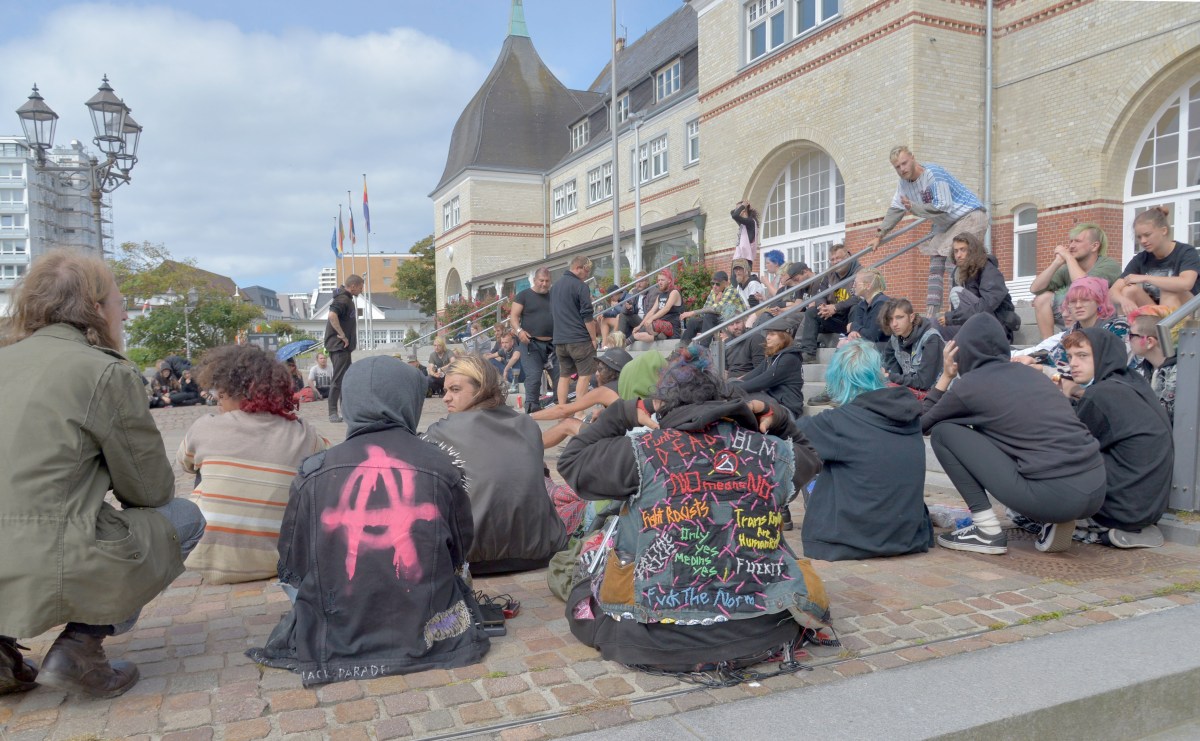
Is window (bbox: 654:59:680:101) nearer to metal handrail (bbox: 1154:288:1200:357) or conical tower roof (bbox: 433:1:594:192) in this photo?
conical tower roof (bbox: 433:1:594:192)

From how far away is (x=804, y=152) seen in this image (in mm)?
17859

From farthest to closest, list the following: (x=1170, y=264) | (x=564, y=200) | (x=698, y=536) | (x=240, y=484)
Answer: (x=564, y=200) < (x=1170, y=264) < (x=240, y=484) < (x=698, y=536)

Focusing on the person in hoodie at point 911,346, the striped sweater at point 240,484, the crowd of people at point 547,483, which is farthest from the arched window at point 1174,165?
the striped sweater at point 240,484

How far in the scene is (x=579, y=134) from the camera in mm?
36406

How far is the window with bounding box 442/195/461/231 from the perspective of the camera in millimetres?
39906

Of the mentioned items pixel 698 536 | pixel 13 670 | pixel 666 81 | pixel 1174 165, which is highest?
pixel 666 81

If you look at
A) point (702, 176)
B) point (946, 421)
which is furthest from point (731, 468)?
point (702, 176)

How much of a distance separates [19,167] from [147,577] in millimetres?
116925

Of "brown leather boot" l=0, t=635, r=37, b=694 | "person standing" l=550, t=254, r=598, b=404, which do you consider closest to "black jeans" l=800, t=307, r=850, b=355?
"person standing" l=550, t=254, r=598, b=404

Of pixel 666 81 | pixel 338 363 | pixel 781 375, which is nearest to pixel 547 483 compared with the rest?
pixel 781 375

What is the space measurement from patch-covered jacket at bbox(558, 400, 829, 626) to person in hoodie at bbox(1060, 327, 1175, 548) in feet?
9.58

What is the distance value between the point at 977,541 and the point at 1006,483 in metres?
0.49

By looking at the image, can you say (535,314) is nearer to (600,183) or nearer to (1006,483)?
(1006,483)

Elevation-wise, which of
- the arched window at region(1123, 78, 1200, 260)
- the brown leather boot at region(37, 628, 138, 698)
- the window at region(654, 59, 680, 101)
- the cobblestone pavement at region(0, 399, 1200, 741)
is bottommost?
the cobblestone pavement at region(0, 399, 1200, 741)
